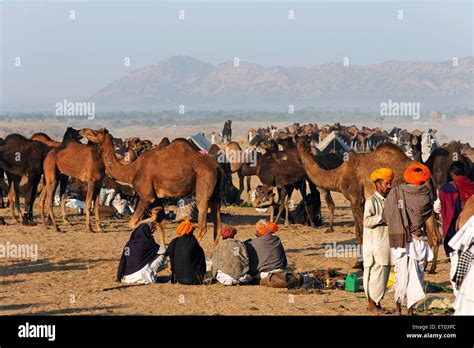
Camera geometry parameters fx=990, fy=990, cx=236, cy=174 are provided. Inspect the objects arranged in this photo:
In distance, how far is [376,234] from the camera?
440 inches

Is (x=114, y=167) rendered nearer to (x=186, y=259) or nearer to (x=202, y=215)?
(x=202, y=215)

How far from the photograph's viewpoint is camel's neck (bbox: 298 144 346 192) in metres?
16.7

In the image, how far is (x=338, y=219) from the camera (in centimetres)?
2308

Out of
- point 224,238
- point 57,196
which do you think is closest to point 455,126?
point 57,196

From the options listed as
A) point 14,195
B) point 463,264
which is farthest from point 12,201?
point 463,264

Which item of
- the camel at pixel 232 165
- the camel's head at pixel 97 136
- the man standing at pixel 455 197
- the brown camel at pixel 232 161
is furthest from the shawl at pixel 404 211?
the brown camel at pixel 232 161

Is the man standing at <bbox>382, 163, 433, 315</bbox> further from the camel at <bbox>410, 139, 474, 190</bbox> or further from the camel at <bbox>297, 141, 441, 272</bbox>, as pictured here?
the camel at <bbox>410, 139, 474, 190</bbox>

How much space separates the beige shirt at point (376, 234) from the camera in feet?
36.4
